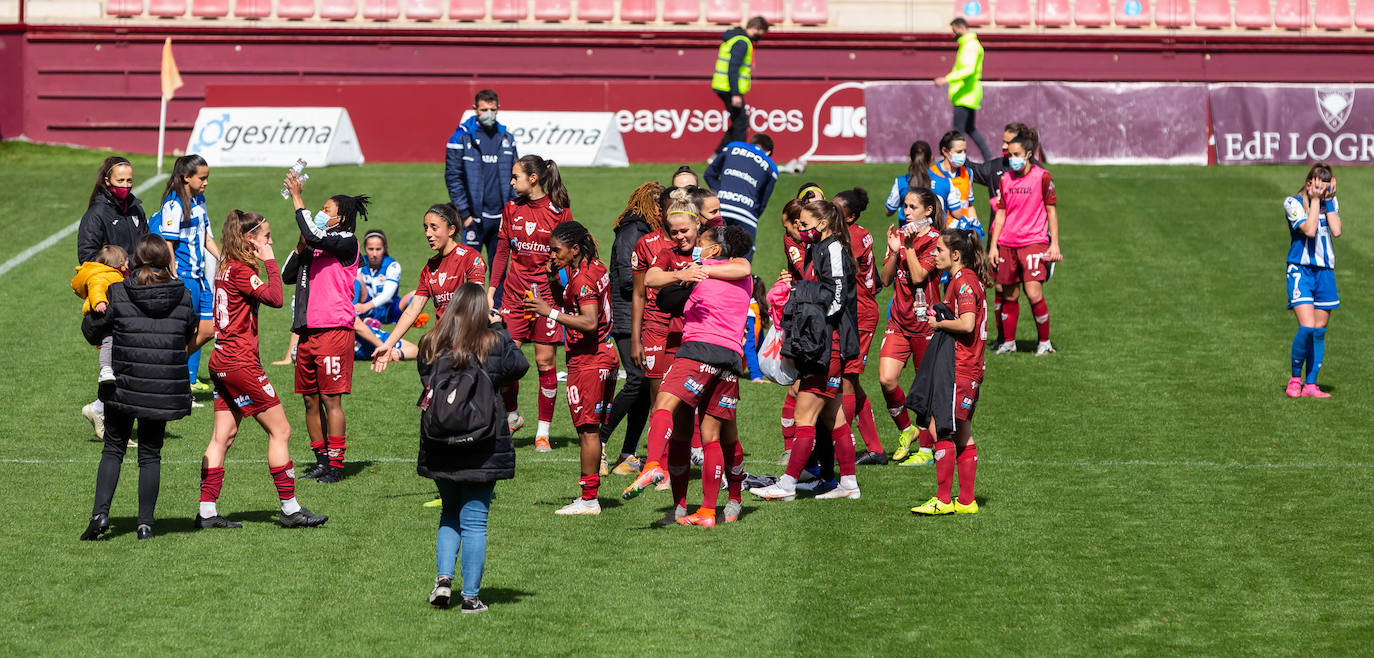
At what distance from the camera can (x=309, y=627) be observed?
303 inches

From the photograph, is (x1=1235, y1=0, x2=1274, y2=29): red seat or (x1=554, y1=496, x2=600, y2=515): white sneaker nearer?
(x1=554, y1=496, x2=600, y2=515): white sneaker

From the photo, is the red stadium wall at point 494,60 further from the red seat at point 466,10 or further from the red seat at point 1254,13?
the red seat at point 1254,13

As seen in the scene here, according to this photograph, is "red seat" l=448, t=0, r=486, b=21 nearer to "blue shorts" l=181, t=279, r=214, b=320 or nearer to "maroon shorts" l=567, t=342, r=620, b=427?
"blue shorts" l=181, t=279, r=214, b=320

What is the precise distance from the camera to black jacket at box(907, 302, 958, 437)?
31.9 ft

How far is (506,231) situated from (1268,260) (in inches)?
452

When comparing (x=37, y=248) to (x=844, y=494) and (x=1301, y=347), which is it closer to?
(x=844, y=494)

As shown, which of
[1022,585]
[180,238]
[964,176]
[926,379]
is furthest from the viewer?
[964,176]

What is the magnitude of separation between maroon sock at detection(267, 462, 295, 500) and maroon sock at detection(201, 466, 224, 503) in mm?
340

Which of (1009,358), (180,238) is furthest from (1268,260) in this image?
(180,238)

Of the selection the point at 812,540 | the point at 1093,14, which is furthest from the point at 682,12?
the point at 812,540

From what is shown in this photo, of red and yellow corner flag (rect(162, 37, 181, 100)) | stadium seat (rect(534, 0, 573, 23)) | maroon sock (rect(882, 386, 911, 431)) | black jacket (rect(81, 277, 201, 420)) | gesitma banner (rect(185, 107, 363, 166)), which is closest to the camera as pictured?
black jacket (rect(81, 277, 201, 420))

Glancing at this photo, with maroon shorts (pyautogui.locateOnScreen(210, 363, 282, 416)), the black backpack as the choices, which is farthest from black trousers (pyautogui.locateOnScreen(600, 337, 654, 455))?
the black backpack

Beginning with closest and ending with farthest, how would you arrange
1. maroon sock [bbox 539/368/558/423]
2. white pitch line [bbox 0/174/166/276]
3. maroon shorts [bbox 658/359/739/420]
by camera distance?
1. maroon shorts [bbox 658/359/739/420]
2. maroon sock [bbox 539/368/558/423]
3. white pitch line [bbox 0/174/166/276]

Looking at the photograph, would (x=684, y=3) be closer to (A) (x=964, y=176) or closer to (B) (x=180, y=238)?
(A) (x=964, y=176)
